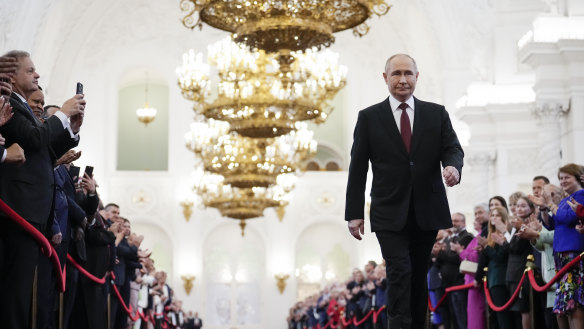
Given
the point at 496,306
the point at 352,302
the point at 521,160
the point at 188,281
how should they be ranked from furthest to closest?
the point at 188,281
the point at 521,160
the point at 352,302
the point at 496,306

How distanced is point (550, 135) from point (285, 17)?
4408 mm

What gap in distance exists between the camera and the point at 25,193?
5.55 m

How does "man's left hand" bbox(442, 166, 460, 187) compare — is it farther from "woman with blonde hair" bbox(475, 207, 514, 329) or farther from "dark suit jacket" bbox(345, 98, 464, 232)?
"woman with blonde hair" bbox(475, 207, 514, 329)

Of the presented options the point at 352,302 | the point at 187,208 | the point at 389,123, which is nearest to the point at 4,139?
the point at 389,123

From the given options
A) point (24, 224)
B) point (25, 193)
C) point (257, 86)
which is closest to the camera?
point (24, 224)

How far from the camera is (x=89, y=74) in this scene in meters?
30.8

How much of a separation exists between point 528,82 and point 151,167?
1665cm

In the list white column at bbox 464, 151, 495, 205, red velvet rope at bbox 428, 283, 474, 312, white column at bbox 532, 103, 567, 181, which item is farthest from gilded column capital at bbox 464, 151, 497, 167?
red velvet rope at bbox 428, 283, 474, 312

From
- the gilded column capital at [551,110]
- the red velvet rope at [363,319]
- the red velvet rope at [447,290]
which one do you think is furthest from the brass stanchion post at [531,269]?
the red velvet rope at [363,319]

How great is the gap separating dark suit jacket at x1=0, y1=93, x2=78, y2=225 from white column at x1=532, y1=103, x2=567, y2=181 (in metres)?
10.3

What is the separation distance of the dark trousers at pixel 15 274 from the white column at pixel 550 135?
414 inches

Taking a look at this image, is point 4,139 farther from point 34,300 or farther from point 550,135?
point 550,135

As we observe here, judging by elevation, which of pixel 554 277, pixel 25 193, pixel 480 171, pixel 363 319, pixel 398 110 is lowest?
pixel 363 319

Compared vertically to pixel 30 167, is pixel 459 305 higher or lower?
lower
